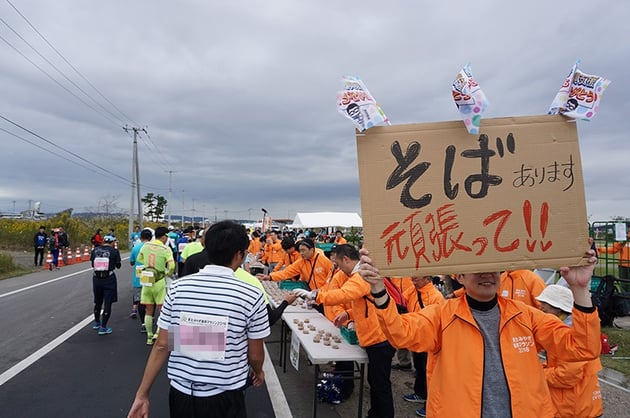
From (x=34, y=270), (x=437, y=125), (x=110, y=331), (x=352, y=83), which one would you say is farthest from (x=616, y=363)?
(x=34, y=270)

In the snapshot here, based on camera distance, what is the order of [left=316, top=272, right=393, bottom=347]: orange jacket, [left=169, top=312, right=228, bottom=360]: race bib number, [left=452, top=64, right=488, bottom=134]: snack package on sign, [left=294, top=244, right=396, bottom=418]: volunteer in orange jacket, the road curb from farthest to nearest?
the road curb → [left=294, top=244, right=396, bottom=418]: volunteer in orange jacket → [left=316, top=272, right=393, bottom=347]: orange jacket → [left=169, top=312, right=228, bottom=360]: race bib number → [left=452, top=64, right=488, bottom=134]: snack package on sign

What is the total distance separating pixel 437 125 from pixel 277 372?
15.8 feet

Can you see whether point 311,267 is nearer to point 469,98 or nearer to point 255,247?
point 469,98

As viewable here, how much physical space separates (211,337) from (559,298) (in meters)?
2.58

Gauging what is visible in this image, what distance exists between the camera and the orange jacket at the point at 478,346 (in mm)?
2020

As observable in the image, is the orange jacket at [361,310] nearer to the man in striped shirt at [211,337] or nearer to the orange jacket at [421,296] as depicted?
the orange jacket at [421,296]

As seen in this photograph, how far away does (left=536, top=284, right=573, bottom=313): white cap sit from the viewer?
9.90ft

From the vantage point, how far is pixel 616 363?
5824 mm

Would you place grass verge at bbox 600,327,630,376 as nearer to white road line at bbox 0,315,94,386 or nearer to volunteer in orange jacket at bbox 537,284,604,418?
volunteer in orange jacket at bbox 537,284,604,418

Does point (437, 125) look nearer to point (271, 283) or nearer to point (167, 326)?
point (167, 326)

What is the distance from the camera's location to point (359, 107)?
6.66ft

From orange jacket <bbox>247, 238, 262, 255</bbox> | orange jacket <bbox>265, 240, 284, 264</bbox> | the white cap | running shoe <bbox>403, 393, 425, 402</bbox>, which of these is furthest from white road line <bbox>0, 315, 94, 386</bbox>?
orange jacket <bbox>247, 238, 262, 255</bbox>

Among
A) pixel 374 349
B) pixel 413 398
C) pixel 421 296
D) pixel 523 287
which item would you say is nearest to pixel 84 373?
pixel 374 349

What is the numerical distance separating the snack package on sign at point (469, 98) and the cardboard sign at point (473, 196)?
8cm
